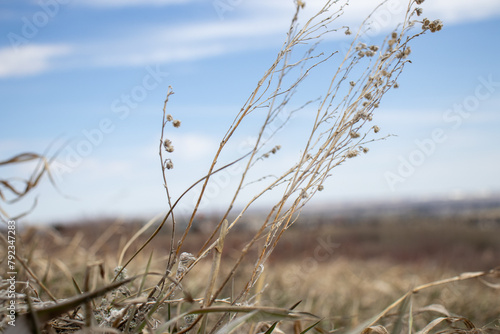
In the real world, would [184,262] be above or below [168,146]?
below

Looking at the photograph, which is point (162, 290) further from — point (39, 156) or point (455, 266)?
point (455, 266)

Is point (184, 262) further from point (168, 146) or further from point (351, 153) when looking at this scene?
point (351, 153)

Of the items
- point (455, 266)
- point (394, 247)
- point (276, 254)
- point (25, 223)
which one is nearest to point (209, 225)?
point (276, 254)

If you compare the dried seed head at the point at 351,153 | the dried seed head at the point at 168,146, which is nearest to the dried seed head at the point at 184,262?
the dried seed head at the point at 168,146

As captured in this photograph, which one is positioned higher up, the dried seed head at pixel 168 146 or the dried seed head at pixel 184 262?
the dried seed head at pixel 168 146

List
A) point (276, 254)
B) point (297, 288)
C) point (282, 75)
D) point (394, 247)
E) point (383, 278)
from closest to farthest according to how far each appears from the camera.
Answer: point (282, 75)
point (297, 288)
point (383, 278)
point (276, 254)
point (394, 247)

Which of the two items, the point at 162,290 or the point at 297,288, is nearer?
the point at 162,290

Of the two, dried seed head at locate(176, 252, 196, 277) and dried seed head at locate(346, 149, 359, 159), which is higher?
dried seed head at locate(346, 149, 359, 159)

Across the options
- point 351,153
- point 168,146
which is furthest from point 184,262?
point 351,153

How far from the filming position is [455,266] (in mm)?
9594

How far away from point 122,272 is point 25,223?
2577 millimetres

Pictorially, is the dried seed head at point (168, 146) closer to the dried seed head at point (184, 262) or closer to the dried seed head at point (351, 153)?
the dried seed head at point (184, 262)

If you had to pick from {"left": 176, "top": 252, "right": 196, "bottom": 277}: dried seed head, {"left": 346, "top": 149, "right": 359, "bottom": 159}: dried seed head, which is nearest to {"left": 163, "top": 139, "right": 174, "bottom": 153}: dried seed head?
{"left": 176, "top": 252, "right": 196, "bottom": 277}: dried seed head

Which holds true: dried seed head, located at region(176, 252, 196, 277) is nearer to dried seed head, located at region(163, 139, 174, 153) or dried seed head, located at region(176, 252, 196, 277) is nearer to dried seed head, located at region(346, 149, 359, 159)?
dried seed head, located at region(163, 139, 174, 153)
